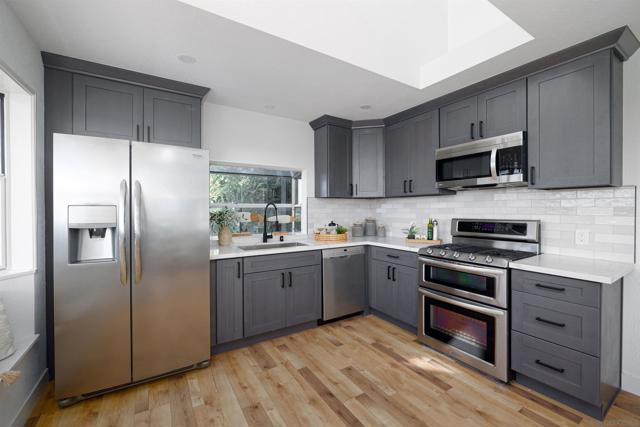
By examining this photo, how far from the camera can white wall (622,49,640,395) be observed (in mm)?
1993

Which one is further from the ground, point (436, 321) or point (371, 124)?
point (371, 124)

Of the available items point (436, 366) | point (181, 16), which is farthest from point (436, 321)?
point (181, 16)

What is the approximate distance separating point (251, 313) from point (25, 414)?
4.99ft

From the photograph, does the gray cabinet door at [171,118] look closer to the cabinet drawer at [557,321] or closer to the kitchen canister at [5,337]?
the kitchen canister at [5,337]

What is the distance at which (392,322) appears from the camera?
3.23 metres

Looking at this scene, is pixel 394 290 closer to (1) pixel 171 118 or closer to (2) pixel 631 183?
Answer: (2) pixel 631 183

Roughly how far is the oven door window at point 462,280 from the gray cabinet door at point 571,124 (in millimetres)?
870

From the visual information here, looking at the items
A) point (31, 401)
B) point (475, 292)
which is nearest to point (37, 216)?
point (31, 401)

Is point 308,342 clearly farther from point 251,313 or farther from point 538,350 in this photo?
point 538,350

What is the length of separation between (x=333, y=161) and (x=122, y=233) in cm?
239

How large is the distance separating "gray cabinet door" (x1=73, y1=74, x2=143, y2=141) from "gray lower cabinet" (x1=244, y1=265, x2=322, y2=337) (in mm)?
1615

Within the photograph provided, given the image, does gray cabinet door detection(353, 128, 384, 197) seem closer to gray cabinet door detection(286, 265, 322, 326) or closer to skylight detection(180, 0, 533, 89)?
skylight detection(180, 0, 533, 89)

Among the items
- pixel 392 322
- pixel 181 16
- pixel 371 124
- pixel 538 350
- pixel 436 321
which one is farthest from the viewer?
pixel 371 124

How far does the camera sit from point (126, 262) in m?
2.01
